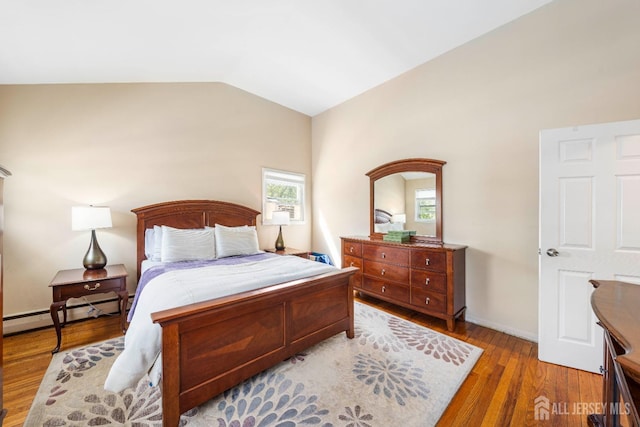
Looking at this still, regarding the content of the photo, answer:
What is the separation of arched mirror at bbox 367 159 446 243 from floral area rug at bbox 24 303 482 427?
1.45 metres

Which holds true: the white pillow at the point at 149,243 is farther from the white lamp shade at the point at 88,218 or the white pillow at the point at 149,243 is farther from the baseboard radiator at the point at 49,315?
the baseboard radiator at the point at 49,315

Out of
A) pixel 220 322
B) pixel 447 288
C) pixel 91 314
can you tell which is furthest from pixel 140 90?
pixel 447 288

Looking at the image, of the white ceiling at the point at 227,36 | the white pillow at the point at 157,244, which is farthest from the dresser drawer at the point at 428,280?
the white pillow at the point at 157,244

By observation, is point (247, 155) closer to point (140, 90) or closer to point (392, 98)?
point (140, 90)

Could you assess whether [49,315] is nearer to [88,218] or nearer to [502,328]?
[88,218]

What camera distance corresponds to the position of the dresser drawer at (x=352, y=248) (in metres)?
3.62

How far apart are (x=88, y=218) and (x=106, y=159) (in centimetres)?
85

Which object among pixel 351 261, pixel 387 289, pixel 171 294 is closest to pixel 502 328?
pixel 387 289

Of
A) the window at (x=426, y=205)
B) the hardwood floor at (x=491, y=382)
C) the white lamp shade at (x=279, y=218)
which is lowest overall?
the hardwood floor at (x=491, y=382)

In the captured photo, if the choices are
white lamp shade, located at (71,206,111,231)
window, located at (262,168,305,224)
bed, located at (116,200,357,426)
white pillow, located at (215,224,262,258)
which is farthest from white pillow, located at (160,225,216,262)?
bed, located at (116,200,357,426)

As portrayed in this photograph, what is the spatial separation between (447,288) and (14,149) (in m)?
4.84

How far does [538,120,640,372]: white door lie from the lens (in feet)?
5.98

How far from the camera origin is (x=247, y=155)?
165 inches

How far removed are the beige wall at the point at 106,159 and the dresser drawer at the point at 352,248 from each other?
67.4 inches
